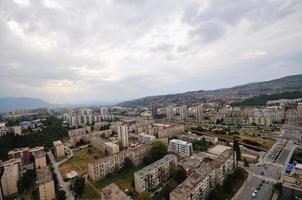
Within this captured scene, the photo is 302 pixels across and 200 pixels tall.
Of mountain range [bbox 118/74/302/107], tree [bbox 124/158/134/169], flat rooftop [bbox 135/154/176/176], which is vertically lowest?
tree [bbox 124/158/134/169]

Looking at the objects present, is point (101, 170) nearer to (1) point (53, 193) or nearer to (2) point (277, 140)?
(1) point (53, 193)

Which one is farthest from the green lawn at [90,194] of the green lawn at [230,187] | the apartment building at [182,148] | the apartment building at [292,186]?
the apartment building at [292,186]

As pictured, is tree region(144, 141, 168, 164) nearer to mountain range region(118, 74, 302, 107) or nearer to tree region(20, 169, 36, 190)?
tree region(20, 169, 36, 190)

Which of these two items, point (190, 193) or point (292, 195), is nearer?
point (190, 193)

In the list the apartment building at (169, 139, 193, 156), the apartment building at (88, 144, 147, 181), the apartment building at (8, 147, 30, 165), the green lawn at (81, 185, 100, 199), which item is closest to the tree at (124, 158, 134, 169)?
the apartment building at (88, 144, 147, 181)

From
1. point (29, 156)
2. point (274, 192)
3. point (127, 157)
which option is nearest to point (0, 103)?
point (29, 156)

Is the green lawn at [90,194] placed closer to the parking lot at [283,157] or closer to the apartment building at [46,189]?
the apartment building at [46,189]
